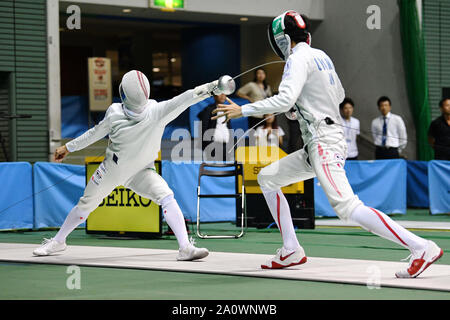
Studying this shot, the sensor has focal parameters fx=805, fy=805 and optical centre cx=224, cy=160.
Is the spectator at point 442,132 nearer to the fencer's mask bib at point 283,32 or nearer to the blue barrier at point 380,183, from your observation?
the blue barrier at point 380,183

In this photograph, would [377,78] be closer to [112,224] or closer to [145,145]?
[112,224]

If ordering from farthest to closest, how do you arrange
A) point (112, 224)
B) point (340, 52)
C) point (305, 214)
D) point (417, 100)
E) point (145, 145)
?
point (340, 52) < point (417, 100) < point (305, 214) < point (112, 224) < point (145, 145)

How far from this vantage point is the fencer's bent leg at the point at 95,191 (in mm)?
6598

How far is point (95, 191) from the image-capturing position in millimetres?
6703

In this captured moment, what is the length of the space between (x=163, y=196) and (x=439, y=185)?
6.80 meters

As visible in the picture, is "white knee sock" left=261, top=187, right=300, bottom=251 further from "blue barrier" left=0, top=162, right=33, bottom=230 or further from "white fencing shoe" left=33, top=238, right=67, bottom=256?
"blue barrier" left=0, top=162, right=33, bottom=230

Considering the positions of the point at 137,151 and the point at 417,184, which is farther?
the point at 417,184

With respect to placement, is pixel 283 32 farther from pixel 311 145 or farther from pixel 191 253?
pixel 191 253

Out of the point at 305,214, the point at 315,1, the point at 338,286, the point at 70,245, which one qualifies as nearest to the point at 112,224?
the point at 70,245

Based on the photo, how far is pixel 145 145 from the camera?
6.60 metres

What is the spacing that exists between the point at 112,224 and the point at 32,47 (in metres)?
5.26

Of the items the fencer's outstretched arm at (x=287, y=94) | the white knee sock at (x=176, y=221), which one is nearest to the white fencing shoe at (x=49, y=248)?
the white knee sock at (x=176, y=221)

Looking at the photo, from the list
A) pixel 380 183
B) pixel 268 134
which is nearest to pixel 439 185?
pixel 380 183
